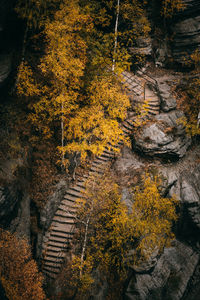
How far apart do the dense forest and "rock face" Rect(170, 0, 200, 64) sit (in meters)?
4.39

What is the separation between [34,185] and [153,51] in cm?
1789

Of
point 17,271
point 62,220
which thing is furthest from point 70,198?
point 17,271

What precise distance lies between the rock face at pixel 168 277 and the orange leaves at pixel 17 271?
20.3ft

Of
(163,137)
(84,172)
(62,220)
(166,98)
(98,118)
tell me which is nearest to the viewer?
(98,118)

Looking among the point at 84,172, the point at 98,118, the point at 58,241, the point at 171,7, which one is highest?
the point at 171,7

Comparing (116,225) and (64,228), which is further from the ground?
(116,225)

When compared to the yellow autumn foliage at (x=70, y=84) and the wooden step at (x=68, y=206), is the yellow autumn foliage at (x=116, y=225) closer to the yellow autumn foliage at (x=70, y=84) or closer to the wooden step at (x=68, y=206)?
the wooden step at (x=68, y=206)

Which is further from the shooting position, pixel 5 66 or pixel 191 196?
pixel 191 196

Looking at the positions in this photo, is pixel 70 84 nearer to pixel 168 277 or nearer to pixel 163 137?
pixel 163 137

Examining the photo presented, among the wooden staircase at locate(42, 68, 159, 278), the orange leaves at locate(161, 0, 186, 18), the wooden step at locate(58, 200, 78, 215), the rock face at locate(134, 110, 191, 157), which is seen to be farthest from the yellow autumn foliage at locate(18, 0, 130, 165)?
the orange leaves at locate(161, 0, 186, 18)

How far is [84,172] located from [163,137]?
7.05 m

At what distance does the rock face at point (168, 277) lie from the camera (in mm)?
13367

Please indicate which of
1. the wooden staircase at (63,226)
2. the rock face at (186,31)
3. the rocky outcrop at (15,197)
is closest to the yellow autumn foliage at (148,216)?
the wooden staircase at (63,226)

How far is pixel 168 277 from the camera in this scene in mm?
14766
